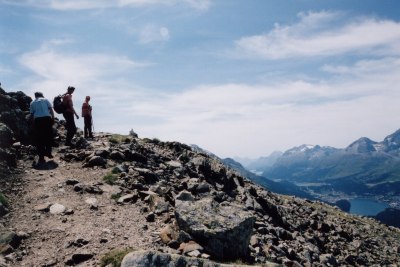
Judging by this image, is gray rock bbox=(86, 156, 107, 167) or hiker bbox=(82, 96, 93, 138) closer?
gray rock bbox=(86, 156, 107, 167)

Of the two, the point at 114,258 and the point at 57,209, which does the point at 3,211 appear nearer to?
the point at 57,209

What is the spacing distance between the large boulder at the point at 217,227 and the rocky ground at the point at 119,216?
4 centimetres

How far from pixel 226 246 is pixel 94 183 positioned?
32.3 ft

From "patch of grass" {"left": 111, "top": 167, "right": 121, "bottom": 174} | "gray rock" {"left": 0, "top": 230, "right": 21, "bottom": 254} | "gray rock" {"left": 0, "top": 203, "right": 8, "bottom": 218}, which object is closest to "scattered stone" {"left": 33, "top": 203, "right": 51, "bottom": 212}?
"gray rock" {"left": 0, "top": 203, "right": 8, "bottom": 218}

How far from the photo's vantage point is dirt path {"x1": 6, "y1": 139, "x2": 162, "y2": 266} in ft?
43.2

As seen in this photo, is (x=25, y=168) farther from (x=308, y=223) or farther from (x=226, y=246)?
(x=308, y=223)

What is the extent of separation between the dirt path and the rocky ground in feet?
0.13

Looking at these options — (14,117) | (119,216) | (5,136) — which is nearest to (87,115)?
(14,117)

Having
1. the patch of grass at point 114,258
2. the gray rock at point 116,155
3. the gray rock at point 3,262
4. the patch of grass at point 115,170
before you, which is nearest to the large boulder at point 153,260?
the patch of grass at point 114,258

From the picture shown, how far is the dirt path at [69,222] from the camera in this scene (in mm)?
13156

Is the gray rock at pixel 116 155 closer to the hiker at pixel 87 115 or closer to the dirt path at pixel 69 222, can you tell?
the dirt path at pixel 69 222

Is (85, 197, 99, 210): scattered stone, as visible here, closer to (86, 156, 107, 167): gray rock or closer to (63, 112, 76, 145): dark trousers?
(86, 156, 107, 167): gray rock

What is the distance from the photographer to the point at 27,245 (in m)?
13.7

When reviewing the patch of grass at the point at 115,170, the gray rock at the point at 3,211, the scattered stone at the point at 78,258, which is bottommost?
the scattered stone at the point at 78,258
